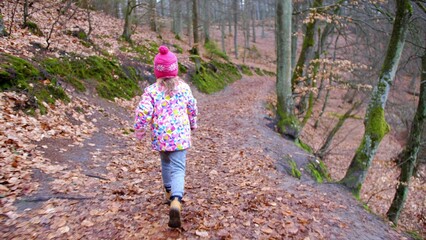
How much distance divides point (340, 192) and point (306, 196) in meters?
1.81

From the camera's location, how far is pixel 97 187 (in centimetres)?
473

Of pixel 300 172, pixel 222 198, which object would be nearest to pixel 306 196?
pixel 222 198

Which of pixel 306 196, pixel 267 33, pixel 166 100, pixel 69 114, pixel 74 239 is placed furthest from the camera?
pixel 267 33

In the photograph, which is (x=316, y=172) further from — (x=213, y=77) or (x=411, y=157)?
(x=213, y=77)

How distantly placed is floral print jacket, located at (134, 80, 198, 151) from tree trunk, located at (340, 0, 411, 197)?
483 cm

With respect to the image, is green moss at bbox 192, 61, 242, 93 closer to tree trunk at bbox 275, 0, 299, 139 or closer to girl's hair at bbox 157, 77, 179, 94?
tree trunk at bbox 275, 0, 299, 139

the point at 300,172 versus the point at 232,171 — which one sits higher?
the point at 232,171

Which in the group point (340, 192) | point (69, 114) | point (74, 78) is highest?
point (74, 78)

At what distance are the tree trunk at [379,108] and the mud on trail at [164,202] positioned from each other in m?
0.56

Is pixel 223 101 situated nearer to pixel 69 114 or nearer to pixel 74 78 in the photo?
pixel 74 78

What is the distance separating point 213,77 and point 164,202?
16.1 metres

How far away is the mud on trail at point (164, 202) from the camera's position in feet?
11.9

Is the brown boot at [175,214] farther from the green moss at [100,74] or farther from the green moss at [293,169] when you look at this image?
the green moss at [100,74]

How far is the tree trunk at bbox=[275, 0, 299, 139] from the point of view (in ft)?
29.6
